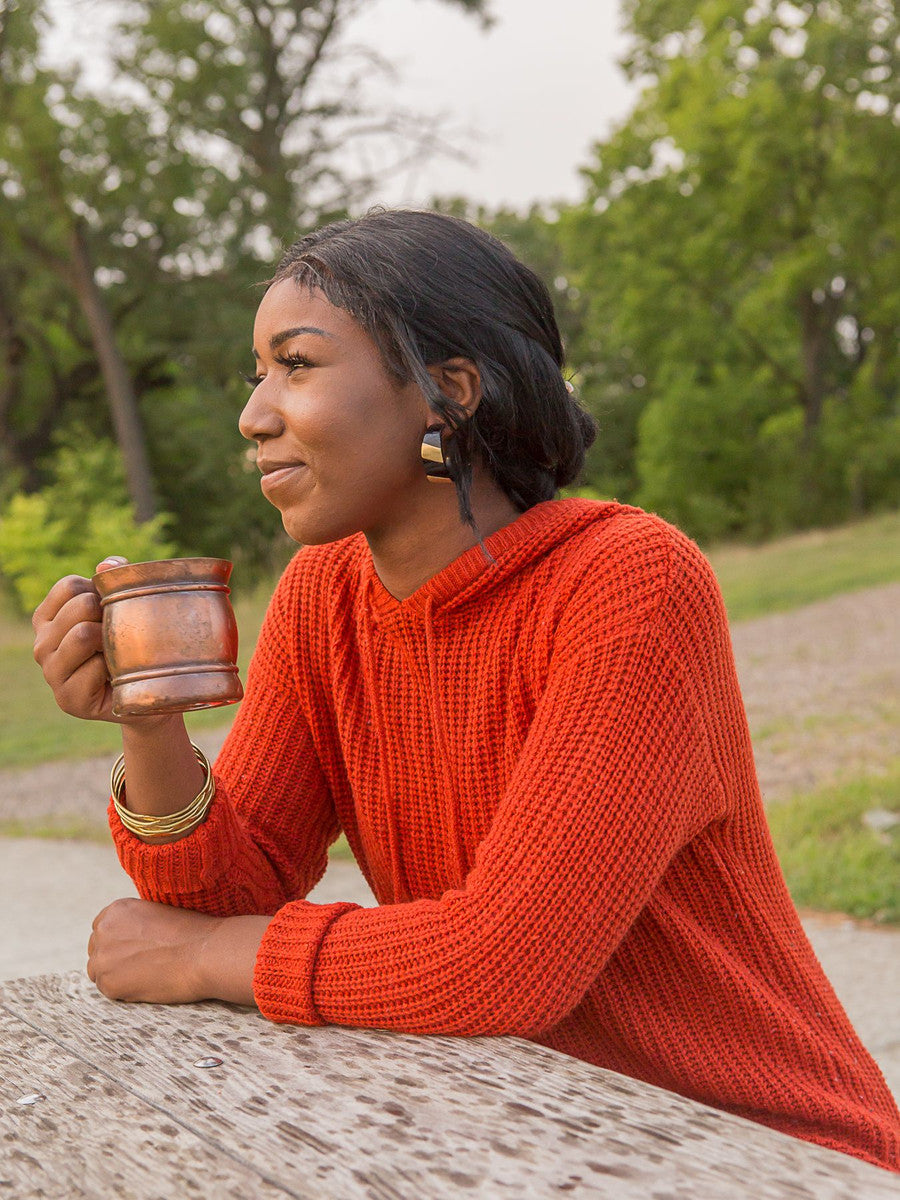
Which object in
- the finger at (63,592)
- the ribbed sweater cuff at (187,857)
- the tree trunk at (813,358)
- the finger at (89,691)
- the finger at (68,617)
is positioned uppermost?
the tree trunk at (813,358)

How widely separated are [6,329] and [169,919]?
79.7ft

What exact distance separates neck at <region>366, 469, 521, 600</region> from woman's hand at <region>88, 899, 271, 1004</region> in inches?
19.7

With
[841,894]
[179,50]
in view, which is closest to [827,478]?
[179,50]

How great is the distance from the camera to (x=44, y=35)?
19.8 metres

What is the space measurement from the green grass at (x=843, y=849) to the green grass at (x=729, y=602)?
367 cm

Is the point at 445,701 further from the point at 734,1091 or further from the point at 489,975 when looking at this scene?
the point at 734,1091

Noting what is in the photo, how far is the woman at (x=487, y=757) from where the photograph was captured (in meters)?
1.48

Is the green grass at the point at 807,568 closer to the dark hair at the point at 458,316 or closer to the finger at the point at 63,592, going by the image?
the dark hair at the point at 458,316

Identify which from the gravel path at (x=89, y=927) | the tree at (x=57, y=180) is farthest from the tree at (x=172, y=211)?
the gravel path at (x=89, y=927)

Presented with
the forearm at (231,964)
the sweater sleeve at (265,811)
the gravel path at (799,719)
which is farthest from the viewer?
the gravel path at (799,719)

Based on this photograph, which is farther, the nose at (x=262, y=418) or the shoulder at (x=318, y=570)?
the shoulder at (x=318, y=570)

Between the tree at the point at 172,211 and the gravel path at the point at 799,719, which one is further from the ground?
the tree at the point at 172,211

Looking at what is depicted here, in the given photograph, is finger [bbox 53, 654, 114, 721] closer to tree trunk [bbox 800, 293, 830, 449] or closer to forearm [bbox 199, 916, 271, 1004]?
forearm [bbox 199, 916, 271, 1004]

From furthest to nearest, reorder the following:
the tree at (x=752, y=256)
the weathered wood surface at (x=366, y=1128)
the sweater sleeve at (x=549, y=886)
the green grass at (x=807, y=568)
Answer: the tree at (x=752, y=256), the green grass at (x=807, y=568), the sweater sleeve at (x=549, y=886), the weathered wood surface at (x=366, y=1128)
